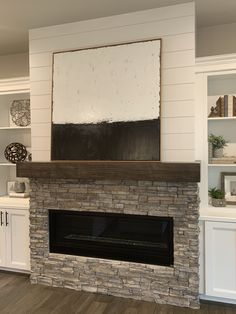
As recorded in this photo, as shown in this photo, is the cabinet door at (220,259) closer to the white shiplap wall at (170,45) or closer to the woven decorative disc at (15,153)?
the white shiplap wall at (170,45)

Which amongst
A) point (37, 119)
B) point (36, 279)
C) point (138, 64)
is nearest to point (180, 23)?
point (138, 64)

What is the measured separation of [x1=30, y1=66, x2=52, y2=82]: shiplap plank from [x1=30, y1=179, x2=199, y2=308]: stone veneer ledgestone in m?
1.12

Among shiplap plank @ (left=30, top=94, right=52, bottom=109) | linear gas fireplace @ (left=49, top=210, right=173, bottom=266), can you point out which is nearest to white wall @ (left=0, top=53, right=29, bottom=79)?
shiplap plank @ (left=30, top=94, right=52, bottom=109)

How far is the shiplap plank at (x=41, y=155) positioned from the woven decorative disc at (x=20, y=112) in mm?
700

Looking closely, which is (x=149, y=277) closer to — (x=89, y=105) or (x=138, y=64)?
(x=89, y=105)

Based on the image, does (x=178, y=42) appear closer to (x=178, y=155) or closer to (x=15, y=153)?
(x=178, y=155)

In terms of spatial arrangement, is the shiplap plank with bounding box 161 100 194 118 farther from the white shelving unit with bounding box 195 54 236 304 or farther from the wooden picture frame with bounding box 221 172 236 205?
the wooden picture frame with bounding box 221 172 236 205

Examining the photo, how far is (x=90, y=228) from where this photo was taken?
3.22 meters

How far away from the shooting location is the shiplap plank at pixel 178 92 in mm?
2803

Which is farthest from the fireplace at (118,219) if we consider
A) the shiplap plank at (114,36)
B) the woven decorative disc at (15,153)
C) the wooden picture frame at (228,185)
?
the shiplap plank at (114,36)

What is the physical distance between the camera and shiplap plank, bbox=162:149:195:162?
282 cm

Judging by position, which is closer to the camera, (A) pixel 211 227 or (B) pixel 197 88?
(A) pixel 211 227

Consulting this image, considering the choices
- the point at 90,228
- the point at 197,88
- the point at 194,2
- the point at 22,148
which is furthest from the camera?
the point at 22,148

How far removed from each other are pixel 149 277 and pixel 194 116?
161 cm
